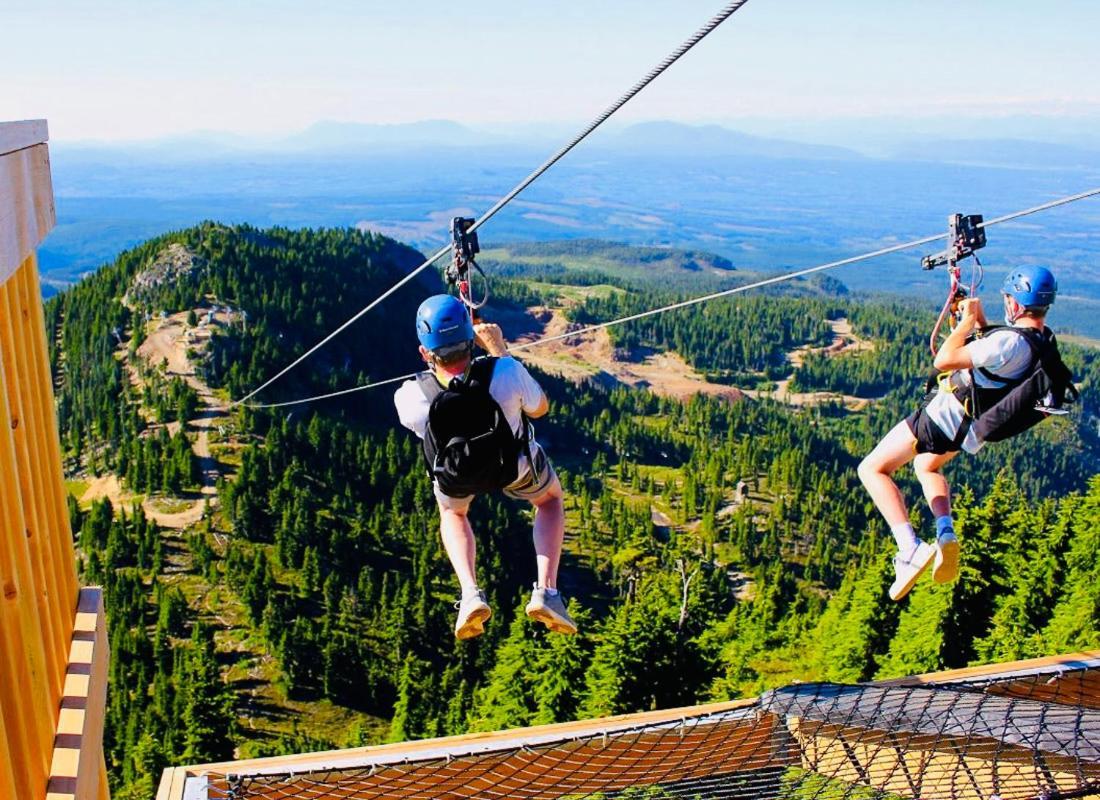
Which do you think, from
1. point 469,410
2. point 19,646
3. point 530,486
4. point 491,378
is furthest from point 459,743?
point 19,646

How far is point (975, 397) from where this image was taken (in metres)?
5.64

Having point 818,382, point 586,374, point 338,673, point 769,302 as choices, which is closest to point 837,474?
point 586,374

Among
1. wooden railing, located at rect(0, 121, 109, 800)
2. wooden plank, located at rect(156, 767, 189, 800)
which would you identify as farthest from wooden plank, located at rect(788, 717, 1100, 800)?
wooden railing, located at rect(0, 121, 109, 800)

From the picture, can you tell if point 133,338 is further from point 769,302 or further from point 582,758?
point 769,302

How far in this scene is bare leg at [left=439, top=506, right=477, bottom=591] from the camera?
5609 millimetres

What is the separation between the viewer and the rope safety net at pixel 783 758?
235 inches

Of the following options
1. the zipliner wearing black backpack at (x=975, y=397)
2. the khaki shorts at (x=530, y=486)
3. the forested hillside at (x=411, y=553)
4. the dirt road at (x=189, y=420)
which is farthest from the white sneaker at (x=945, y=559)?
the dirt road at (x=189, y=420)

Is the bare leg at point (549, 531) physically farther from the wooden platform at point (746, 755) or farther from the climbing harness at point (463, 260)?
the wooden platform at point (746, 755)

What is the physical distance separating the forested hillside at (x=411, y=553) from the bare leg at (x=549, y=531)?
44.7 feet

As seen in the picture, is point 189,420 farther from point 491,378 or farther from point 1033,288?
point 1033,288

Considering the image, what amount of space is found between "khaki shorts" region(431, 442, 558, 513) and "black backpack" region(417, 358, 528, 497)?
0.89 feet

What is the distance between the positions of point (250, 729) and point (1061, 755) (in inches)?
1198

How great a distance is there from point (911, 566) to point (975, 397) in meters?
1.12

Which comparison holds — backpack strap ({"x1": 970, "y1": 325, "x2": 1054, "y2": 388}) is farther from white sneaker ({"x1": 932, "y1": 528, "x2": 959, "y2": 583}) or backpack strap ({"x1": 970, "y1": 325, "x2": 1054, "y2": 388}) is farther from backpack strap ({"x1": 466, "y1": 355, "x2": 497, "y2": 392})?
backpack strap ({"x1": 466, "y1": 355, "x2": 497, "y2": 392})
